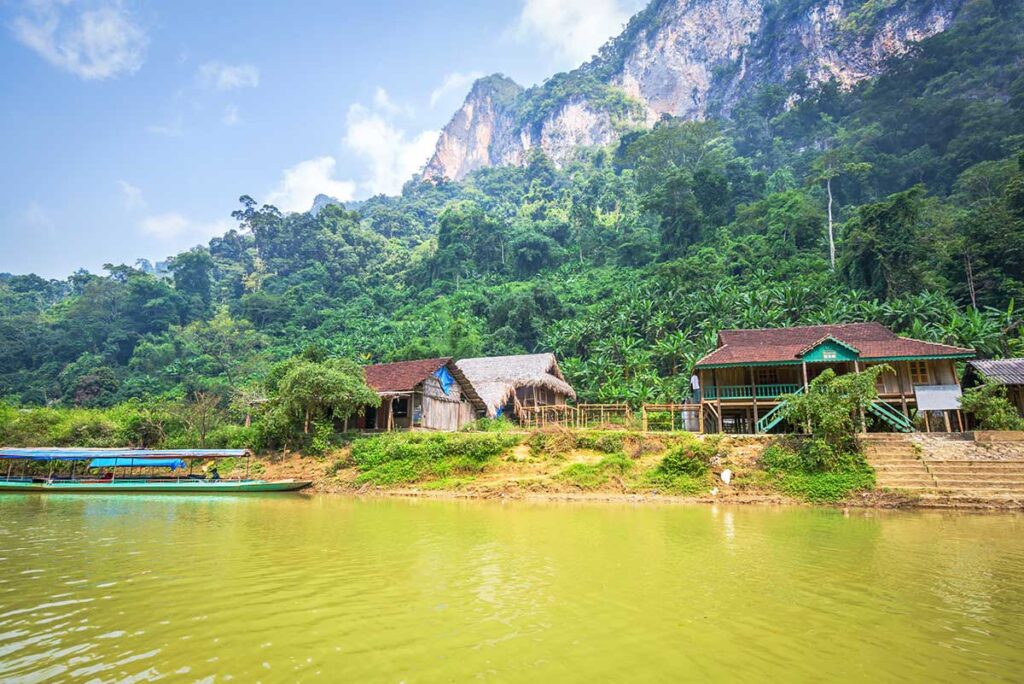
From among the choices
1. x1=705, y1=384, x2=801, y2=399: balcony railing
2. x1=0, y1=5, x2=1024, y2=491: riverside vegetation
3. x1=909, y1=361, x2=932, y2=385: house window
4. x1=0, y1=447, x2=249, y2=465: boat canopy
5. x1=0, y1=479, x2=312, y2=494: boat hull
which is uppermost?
x1=0, y1=5, x2=1024, y2=491: riverside vegetation

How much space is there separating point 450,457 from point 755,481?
11383 millimetres

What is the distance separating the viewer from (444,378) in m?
27.3

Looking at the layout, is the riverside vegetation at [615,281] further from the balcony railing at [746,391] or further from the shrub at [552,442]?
the balcony railing at [746,391]

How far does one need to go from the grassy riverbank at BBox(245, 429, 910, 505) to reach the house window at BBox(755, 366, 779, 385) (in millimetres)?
5369

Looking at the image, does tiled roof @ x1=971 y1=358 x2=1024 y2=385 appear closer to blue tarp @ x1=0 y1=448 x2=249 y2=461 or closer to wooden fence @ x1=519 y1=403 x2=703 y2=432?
wooden fence @ x1=519 y1=403 x2=703 y2=432

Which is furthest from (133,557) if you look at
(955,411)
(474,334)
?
(474,334)

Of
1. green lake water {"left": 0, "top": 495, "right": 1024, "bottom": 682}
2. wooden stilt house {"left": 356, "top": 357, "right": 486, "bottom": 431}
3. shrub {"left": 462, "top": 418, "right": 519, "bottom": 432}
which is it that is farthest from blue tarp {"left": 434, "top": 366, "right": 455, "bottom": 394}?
green lake water {"left": 0, "top": 495, "right": 1024, "bottom": 682}

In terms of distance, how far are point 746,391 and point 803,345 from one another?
3459 millimetres

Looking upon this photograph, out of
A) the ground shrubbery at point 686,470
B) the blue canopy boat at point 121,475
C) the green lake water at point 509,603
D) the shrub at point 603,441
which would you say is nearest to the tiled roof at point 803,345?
the ground shrubbery at point 686,470

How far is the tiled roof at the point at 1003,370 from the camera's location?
64.2 feet

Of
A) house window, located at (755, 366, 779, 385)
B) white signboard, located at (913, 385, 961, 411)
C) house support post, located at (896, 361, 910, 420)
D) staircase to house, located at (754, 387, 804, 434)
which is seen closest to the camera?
→ white signboard, located at (913, 385, 961, 411)

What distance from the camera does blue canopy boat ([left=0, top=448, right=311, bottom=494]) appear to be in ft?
69.1

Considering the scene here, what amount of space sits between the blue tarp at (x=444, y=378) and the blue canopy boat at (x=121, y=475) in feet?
26.6

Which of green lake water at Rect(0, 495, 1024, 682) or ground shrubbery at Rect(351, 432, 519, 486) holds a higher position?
ground shrubbery at Rect(351, 432, 519, 486)
